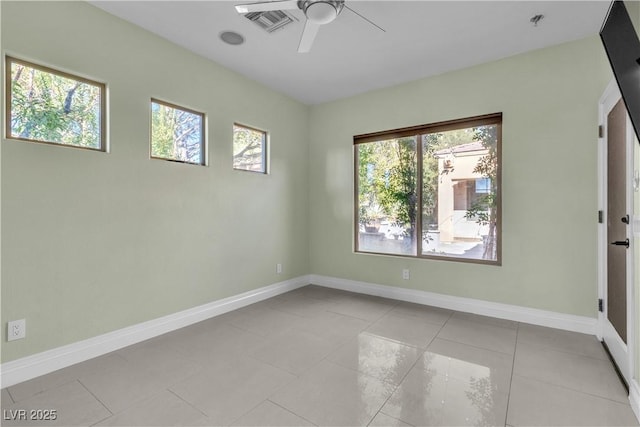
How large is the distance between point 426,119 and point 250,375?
3435 millimetres

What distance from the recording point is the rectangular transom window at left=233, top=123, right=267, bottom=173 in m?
3.83

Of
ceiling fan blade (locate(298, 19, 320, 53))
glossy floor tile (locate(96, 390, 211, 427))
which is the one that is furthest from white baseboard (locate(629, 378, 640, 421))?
ceiling fan blade (locate(298, 19, 320, 53))

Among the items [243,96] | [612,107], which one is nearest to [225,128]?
[243,96]

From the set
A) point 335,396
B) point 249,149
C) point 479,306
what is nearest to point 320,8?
point 249,149

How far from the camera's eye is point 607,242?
106 inches

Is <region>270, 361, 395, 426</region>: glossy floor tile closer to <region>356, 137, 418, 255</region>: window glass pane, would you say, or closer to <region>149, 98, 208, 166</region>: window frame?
<region>356, 137, 418, 255</region>: window glass pane

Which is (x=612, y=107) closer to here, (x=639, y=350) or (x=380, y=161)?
(x=639, y=350)

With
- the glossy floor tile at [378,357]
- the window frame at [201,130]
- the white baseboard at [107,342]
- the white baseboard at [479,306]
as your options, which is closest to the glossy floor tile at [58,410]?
the white baseboard at [107,342]

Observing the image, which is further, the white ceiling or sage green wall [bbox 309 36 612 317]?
sage green wall [bbox 309 36 612 317]

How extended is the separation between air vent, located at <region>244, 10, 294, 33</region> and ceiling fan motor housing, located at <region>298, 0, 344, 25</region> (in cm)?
49

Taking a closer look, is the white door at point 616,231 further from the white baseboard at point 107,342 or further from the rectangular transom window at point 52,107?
the rectangular transom window at point 52,107

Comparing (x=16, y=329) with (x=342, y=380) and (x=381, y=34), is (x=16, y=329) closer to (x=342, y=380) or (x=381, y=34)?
(x=342, y=380)

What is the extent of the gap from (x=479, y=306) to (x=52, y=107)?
448 centimetres

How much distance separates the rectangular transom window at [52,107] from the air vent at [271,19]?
57.5 inches
